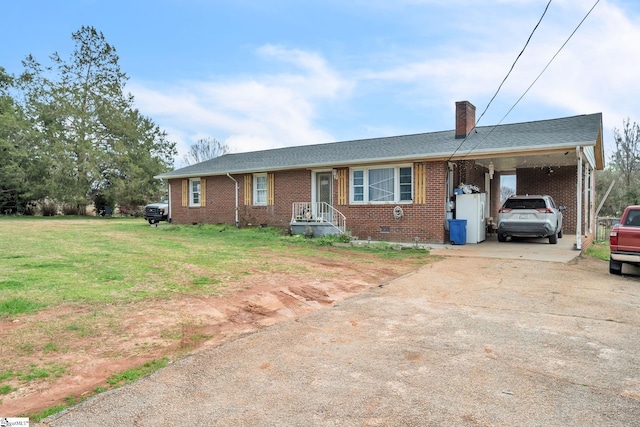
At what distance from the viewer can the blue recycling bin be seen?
1362 centimetres

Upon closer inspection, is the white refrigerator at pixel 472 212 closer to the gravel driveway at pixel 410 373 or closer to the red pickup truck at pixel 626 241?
the red pickup truck at pixel 626 241

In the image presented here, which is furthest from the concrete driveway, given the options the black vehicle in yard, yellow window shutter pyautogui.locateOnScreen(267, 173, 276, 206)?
the black vehicle in yard

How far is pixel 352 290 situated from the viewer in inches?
272

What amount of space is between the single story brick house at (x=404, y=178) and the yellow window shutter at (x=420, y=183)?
34 mm

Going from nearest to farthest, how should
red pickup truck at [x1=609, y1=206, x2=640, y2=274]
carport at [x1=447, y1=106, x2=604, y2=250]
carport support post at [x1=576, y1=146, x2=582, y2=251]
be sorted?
red pickup truck at [x1=609, y1=206, x2=640, y2=274], carport support post at [x1=576, y1=146, x2=582, y2=251], carport at [x1=447, y1=106, x2=604, y2=250]

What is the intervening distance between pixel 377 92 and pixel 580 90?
8.11m

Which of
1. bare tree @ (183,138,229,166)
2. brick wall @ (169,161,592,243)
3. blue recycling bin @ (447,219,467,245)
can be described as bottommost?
blue recycling bin @ (447,219,467,245)

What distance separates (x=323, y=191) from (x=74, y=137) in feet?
82.0

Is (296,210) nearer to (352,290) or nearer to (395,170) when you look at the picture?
(395,170)

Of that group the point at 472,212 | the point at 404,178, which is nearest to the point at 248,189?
the point at 404,178

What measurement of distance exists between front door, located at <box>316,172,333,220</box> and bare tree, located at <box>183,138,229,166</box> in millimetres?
38240

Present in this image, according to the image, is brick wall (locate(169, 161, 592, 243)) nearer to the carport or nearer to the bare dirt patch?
the carport

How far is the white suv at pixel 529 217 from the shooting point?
43.1ft

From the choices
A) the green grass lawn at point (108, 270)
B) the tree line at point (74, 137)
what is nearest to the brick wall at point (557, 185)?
the green grass lawn at point (108, 270)
